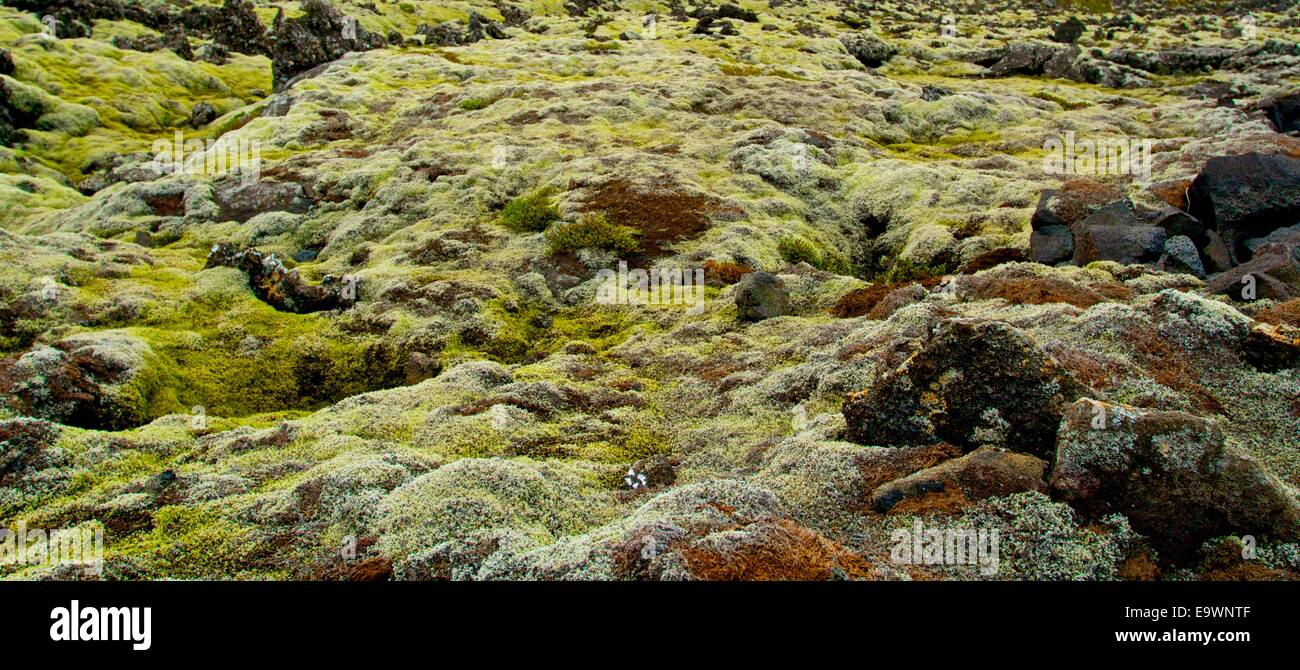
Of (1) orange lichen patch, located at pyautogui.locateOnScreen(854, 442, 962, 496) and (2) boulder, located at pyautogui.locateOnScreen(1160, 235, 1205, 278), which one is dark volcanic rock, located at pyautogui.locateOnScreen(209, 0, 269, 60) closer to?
(2) boulder, located at pyautogui.locateOnScreen(1160, 235, 1205, 278)

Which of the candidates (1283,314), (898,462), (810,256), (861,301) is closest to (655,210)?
(810,256)

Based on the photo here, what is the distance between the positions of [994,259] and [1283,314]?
8949 millimetres

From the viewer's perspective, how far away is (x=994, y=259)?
21781 mm

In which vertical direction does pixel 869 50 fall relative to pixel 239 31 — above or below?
below

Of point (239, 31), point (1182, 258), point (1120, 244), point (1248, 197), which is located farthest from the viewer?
point (239, 31)

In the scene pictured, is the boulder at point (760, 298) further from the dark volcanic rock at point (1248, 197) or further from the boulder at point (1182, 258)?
the dark volcanic rock at point (1248, 197)

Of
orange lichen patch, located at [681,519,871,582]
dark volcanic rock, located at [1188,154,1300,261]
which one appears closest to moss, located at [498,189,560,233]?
orange lichen patch, located at [681,519,871,582]

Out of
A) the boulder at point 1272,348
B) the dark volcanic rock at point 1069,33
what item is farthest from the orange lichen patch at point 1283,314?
the dark volcanic rock at point 1069,33

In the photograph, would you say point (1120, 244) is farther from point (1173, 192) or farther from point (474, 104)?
point (474, 104)

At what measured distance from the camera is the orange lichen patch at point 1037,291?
52.5 feet

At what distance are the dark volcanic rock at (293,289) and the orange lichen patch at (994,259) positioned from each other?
1897cm

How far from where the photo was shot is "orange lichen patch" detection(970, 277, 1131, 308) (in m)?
16.0
